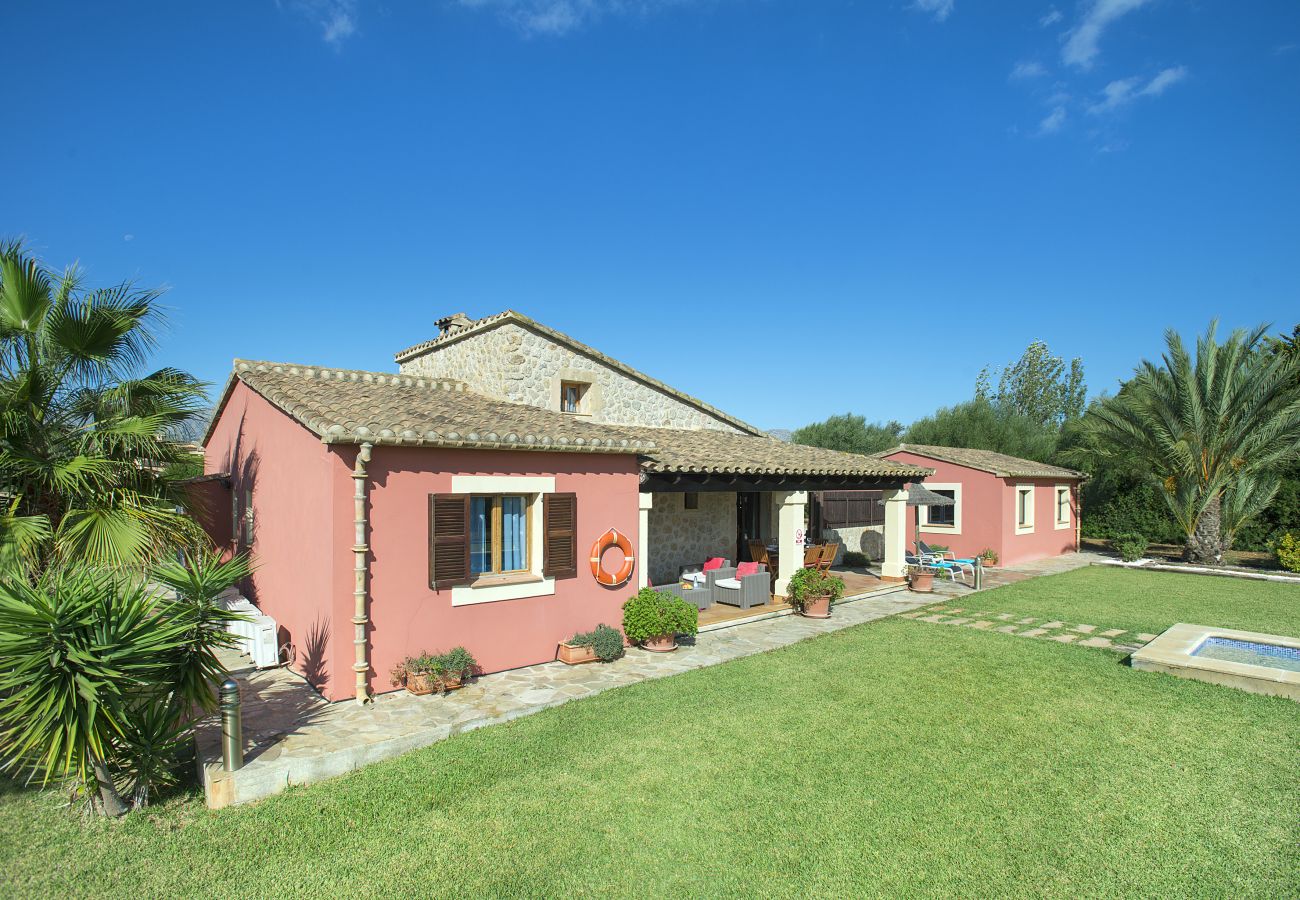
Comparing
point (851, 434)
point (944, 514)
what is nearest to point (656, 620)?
point (944, 514)

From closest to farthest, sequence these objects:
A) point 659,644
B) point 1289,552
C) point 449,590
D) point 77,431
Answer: point 77,431 → point 449,590 → point 659,644 → point 1289,552

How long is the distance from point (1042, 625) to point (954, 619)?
58.9 inches

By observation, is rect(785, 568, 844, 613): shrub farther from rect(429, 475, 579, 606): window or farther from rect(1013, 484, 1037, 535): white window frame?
rect(1013, 484, 1037, 535): white window frame

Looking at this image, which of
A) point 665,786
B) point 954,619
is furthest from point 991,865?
point 954,619

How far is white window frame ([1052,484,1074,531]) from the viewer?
23.5 metres

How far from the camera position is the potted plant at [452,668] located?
7.90 metres

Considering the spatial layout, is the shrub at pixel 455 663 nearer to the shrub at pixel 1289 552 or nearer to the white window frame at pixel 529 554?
the white window frame at pixel 529 554

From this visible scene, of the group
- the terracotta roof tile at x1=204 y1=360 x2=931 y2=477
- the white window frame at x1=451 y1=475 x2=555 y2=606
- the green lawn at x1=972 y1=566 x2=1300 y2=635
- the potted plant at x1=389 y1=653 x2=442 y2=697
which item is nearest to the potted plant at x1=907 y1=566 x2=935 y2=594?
the green lawn at x1=972 y1=566 x2=1300 y2=635

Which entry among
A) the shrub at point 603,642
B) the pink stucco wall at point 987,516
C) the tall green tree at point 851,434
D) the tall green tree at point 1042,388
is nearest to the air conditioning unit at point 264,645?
the shrub at point 603,642

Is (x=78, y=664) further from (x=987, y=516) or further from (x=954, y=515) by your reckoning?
(x=954, y=515)

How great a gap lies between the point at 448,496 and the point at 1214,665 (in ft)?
34.1

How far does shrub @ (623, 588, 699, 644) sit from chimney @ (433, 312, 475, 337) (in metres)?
7.55

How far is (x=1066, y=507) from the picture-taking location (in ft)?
80.4

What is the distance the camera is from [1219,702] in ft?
25.9
